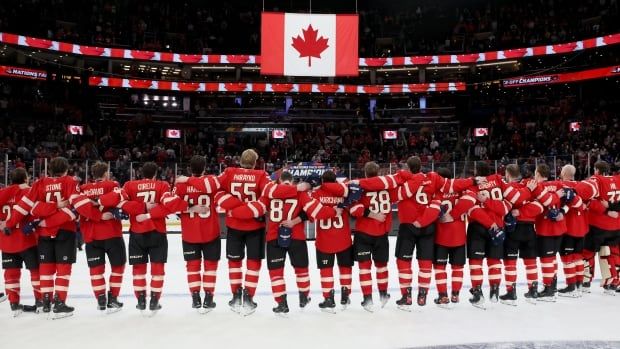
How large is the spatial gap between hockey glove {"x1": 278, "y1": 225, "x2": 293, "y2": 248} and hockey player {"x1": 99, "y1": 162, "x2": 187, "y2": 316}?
1.13 meters

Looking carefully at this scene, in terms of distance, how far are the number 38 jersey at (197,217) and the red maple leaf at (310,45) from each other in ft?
27.4

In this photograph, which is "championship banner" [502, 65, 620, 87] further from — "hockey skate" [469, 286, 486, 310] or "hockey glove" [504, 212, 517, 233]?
"hockey skate" [469, 286, 486, 310]

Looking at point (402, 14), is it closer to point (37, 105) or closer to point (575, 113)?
point (575, 113)

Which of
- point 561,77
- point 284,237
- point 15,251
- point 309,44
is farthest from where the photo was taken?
point 561,77

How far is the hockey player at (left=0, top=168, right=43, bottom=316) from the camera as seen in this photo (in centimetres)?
588

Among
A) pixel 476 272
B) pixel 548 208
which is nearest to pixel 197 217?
pixel 476 272

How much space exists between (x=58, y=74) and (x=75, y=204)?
25698 mm

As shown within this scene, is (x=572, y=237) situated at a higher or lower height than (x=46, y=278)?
higher

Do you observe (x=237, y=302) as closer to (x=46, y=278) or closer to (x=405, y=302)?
(x=405, y=302)

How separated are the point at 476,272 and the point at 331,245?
1.80m

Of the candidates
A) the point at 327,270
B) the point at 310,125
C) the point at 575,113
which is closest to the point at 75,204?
the point at 327,270

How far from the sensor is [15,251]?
5.90m

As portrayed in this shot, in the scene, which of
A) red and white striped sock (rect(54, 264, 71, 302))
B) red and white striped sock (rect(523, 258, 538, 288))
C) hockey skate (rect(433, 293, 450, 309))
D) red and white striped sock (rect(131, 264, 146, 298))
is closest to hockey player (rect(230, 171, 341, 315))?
red and white striped sock (rect(131, 264, 146, 298))

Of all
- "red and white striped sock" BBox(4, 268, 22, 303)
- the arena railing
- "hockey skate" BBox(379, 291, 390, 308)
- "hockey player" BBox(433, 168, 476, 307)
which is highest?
the arena railing
